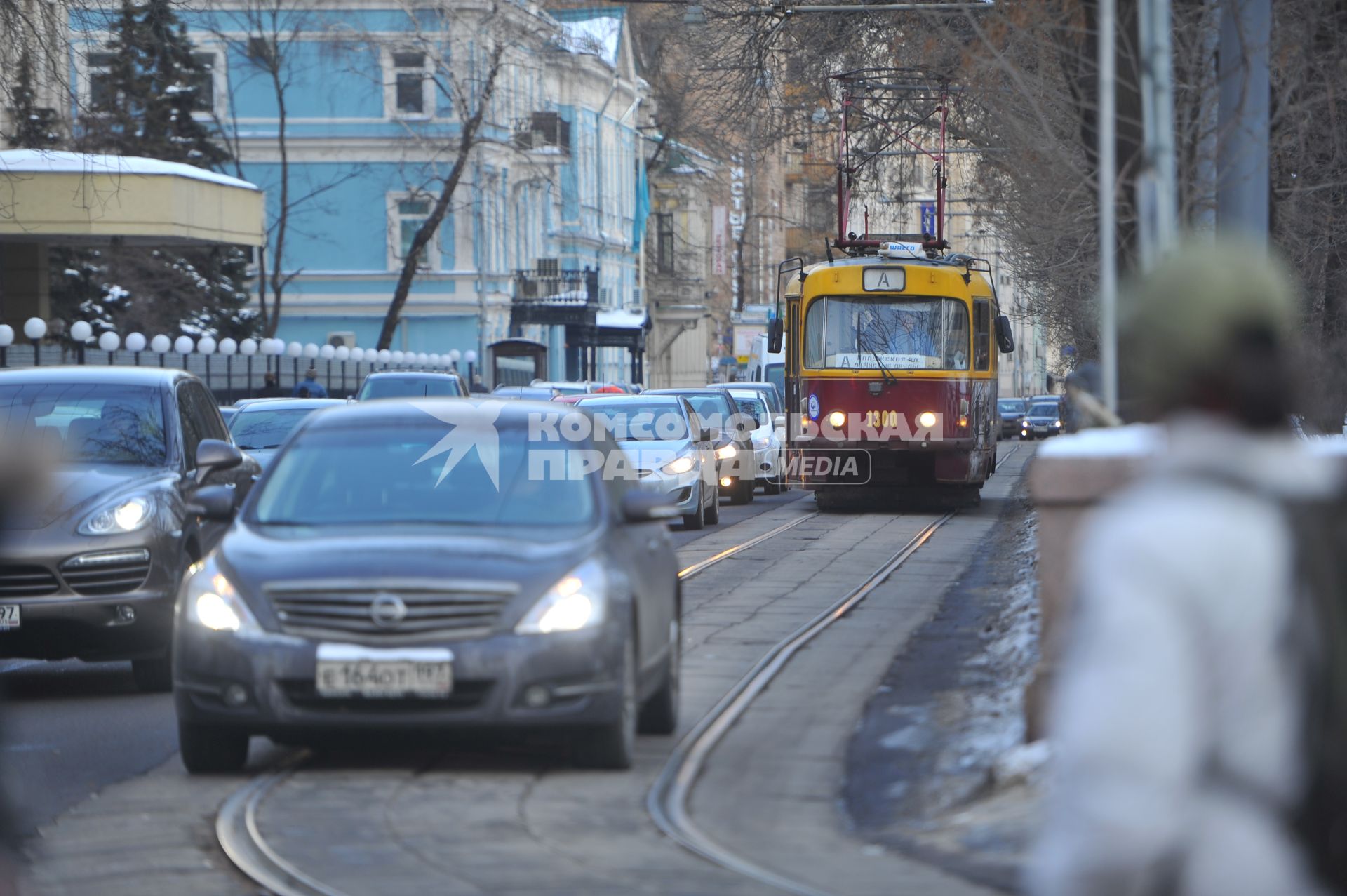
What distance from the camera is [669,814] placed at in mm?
7488

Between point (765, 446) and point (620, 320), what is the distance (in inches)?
1398

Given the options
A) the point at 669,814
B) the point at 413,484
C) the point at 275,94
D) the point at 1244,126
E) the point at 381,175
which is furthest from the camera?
the point at 275,94

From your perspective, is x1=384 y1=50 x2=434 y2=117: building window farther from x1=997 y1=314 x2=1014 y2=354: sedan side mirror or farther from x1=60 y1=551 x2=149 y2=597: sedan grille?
x1=60 y1=551 x2=149 y2=597: sedan grille

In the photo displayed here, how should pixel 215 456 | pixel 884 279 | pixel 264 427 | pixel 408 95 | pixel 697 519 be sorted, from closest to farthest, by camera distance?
pixel 215 456 < pixel 264 427 < pixel 697 519 < pixel 884 279 < pixel 408 95

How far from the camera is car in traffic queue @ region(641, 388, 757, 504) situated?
30109 mm

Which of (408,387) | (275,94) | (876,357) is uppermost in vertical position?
(275,94)

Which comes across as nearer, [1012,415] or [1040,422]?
[1040,422]

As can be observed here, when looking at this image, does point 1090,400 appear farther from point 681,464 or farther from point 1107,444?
point 681,464

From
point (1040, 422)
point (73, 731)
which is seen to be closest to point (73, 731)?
point (73, 731)

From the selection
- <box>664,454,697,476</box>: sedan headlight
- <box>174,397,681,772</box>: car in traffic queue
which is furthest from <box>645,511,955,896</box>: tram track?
<box>664,454,697,476</box>: sedan headlight

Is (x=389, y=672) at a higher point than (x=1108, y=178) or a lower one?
lower

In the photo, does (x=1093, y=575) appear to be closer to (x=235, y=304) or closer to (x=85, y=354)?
(x=85, y=354)

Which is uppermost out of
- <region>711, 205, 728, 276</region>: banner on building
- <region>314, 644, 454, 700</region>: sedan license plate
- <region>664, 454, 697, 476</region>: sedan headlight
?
<region>711, 205, 728, 276</region>: banner on building

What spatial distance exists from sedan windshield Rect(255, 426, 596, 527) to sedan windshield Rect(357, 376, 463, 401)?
725 inches
